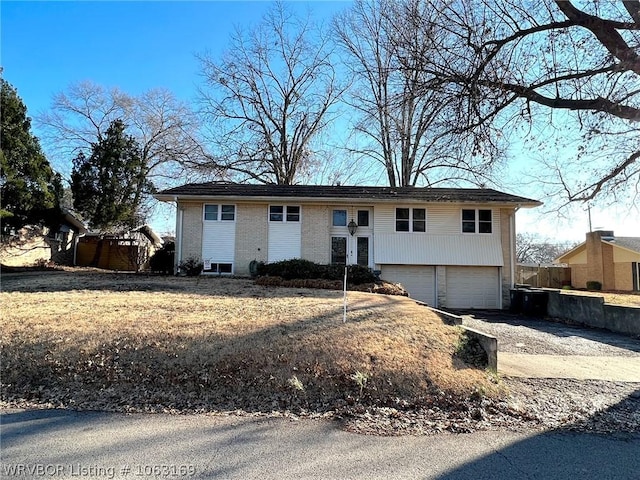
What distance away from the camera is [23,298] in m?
9.84

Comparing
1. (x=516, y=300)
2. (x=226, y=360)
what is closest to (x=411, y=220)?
(x=516, y=300)

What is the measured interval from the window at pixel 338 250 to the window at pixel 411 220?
8.22ft

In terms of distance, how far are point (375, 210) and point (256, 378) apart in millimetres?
13720

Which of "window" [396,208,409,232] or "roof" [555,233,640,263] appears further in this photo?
"roof" [555,233,640,263]

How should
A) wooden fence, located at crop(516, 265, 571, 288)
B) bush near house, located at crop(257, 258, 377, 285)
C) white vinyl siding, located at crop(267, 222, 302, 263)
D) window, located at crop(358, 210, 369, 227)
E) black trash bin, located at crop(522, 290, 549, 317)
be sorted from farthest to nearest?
1. wooden fence, located at crop(516, 265, 571, 288)
2. window, located at crop(358, 210, 369, 227)
3. white vinyl siding, located at crop(267, 222, 302, 263)
4. black trash bin, located at crop(522, 290, 549, 317)
5. bush near house, located at crop(257, 258, 377, 285)

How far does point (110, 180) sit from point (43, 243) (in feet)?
17.6

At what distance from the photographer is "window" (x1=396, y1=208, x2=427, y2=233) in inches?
730

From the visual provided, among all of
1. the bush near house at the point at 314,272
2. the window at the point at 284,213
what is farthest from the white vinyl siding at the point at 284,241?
the bush near house at the point at 314,272

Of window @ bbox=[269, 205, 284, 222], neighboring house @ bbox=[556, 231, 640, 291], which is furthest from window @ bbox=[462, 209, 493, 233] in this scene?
neighboring house @ bbox=[556, 231, 640, 291]

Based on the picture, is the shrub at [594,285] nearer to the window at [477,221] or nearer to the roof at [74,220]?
the window at [477,221]

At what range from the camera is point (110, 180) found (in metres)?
26.5

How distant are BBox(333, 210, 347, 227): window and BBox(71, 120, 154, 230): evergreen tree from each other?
15442mm

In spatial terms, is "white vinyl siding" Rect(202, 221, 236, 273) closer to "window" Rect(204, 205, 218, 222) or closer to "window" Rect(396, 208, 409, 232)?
"window" Rect(204, 205, 218, 222)

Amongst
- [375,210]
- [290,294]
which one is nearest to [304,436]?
[290,294]
